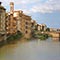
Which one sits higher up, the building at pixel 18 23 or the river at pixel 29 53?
the building at pixel 18 23

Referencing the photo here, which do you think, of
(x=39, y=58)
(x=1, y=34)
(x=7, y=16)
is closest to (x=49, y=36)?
(x=7, y=16)

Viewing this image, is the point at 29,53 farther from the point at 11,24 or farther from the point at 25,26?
the point at 25,26

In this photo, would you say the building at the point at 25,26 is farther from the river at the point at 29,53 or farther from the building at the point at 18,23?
the river at the point at 29,53

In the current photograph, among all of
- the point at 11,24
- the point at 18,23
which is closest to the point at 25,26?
the point at 18,23

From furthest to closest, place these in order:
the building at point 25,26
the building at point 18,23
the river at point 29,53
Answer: the building at point 25,26
the building at point 18,23
the river at point 29,53

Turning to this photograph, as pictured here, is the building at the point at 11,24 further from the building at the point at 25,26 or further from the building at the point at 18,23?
the building at the point at 25,26

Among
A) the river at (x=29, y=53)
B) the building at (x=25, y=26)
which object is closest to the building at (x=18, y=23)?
the building at (x=25, y=26)

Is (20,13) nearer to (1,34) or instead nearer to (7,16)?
(7,16)

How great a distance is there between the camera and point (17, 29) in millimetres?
31422

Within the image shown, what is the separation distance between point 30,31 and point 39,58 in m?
21.9

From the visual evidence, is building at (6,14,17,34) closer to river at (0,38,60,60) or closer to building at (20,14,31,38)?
building at (20,14,31,38)

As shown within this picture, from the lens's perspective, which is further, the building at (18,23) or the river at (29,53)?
the building at (18,23)

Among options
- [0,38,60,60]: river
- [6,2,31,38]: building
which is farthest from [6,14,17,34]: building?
[0,38,60,60]: river

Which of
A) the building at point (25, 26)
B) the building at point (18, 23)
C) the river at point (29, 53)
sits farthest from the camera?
the building at point (25, 26)
